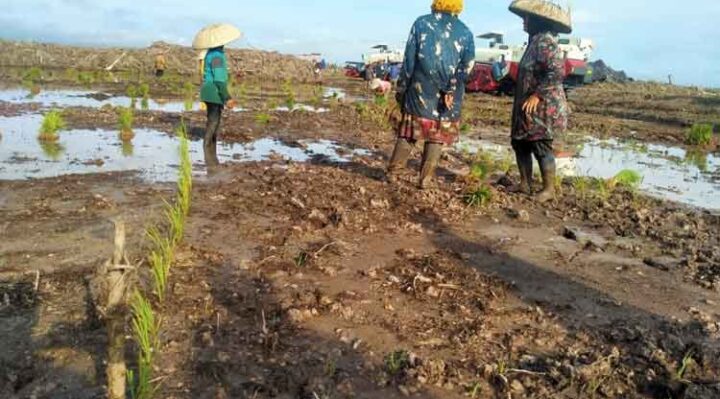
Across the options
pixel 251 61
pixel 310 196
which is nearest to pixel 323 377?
pixel 310 196

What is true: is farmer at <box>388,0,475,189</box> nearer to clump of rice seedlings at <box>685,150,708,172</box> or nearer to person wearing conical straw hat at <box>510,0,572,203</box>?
person wearing conical straw hat at <box>510,0,572,203</box>

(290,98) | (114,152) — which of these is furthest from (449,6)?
(290,98)

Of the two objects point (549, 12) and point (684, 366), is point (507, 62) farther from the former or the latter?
point (684, 366)

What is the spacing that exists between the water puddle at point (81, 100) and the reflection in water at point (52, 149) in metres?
4.97

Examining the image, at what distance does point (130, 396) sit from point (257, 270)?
1473 millimetres

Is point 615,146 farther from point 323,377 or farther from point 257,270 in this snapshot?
point 323,377

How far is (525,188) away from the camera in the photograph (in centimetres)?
623

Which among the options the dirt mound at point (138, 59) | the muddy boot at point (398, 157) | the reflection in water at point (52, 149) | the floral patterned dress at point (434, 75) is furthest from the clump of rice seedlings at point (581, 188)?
the dirt mound at point (138, 59)

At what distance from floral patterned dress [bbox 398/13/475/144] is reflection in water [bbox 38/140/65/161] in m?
4.45

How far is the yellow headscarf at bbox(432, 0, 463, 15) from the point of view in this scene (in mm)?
5597

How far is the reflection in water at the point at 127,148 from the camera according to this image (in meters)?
7.65

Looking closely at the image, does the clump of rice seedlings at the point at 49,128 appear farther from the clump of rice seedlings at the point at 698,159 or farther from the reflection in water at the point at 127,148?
the clump of rice seedlings at the point at 698,159

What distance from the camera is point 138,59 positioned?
1391 inches

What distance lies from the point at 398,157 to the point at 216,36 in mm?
2713
